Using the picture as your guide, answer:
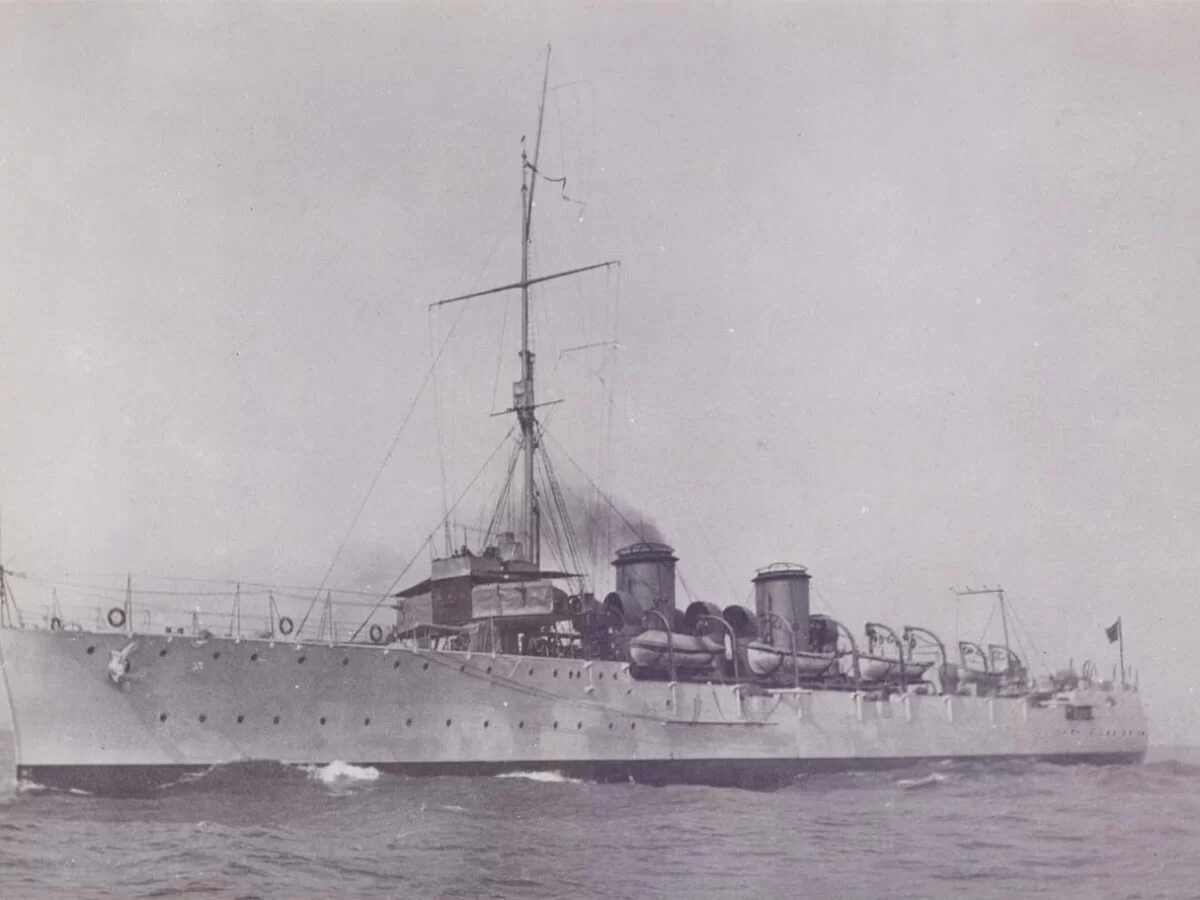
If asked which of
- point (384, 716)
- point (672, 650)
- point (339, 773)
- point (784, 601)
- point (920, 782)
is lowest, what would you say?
point (920, 782)

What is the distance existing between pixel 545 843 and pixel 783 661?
47.4ft

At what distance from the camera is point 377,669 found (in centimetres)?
2072

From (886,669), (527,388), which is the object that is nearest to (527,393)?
(527,388)

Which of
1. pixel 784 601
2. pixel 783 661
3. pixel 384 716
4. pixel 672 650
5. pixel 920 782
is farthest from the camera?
pixel 784 601

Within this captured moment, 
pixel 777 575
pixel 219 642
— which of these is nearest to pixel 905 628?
pixel 777 575

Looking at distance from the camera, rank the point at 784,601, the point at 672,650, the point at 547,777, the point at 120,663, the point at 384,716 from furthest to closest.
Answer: the point at 784,601
the point at 672,650
the point at 547,777
the point at 384,716
the point at 120,663

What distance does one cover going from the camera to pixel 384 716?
20.8 metres

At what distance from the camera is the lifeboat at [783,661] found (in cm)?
2769

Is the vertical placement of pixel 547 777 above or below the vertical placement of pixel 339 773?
below

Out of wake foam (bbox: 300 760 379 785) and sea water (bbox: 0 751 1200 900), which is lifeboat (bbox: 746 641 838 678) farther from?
wake foam (bbox: 300 760 379 785)

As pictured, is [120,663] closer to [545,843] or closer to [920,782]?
[545,843]

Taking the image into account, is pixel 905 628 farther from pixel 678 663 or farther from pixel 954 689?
pixel 678 663

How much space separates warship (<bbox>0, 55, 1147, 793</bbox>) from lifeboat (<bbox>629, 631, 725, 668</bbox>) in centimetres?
6

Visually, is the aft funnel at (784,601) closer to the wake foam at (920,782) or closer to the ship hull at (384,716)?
the ship hull at (384,716)
